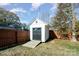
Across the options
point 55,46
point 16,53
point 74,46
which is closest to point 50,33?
point 55,46

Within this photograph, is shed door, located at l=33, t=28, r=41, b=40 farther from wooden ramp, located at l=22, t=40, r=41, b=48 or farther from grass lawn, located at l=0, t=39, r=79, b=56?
grass lawn, located at l=0, t=39, r=79, b=56

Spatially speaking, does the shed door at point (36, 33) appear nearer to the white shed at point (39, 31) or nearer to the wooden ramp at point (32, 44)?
the white shed at point (39, 31)

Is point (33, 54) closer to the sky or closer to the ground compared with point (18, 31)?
closer to the ground

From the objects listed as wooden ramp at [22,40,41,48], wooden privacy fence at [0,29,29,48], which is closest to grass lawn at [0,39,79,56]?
wooden ramp at [22,40,41,48]

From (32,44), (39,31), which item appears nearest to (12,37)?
(32,44)

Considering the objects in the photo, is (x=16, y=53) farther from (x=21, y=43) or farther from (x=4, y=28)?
(x=4, y=28)

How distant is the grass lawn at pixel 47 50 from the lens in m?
5.46

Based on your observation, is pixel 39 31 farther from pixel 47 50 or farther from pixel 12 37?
pixel 12 37

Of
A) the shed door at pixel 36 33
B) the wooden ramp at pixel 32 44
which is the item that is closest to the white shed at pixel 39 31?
the shed door at pixel 36 33

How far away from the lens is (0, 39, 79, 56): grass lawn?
17.9 ft

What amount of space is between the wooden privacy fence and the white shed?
0.18 m

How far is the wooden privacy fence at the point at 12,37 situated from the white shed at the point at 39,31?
179 mm

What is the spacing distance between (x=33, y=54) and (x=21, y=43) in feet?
1.54

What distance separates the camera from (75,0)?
554 cm
